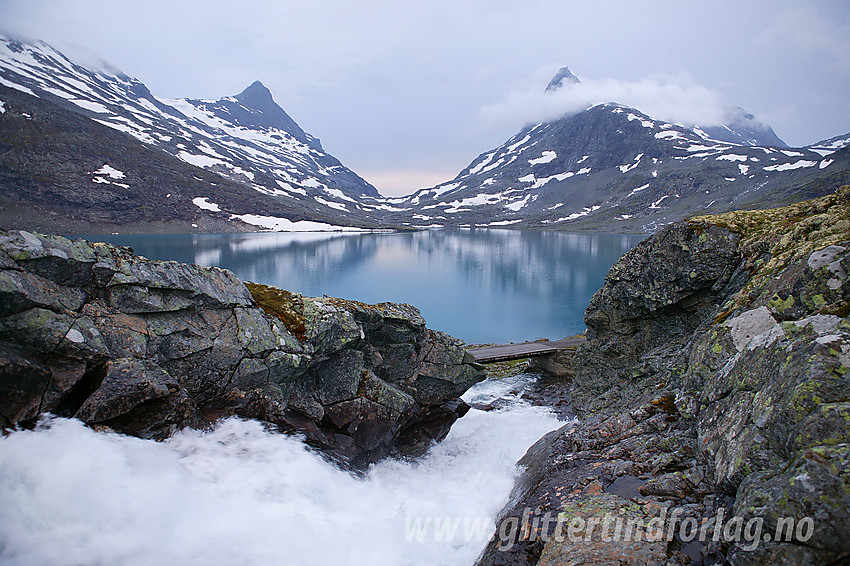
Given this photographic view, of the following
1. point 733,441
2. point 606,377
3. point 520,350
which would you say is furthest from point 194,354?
point 520,350

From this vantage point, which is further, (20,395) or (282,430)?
(282,430)

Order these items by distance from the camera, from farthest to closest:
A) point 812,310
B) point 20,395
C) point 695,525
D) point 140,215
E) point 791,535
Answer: point 140,215, point 20,395, point 812,310, point 695,525, point 791,535

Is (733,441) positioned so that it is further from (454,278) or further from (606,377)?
(454,278)

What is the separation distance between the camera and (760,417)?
562 centimetres

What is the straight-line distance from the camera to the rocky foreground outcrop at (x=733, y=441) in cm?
439

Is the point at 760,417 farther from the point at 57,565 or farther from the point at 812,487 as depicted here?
the point at 57,565

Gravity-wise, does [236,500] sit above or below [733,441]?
below

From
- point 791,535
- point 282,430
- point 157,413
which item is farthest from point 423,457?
point 791,535

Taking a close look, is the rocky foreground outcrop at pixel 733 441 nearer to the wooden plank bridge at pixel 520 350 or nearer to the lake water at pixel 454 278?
the wooden plank bridge at pixel 520 350

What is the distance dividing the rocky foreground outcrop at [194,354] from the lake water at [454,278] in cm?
2783

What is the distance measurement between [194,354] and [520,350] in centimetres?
2543

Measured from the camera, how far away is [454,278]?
74.2 metres

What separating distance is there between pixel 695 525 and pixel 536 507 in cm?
303

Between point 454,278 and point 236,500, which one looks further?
point 454,278
